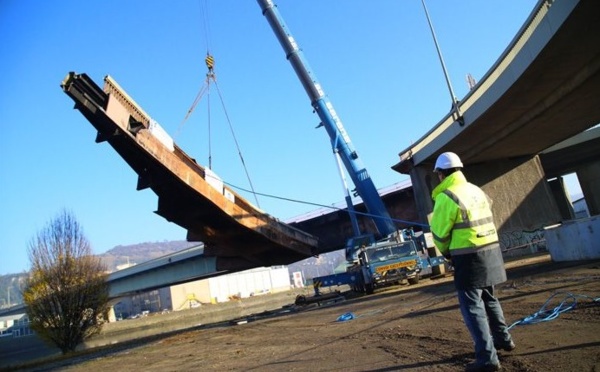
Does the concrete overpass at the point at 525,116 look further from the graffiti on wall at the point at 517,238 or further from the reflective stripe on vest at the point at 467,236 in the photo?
the reflective stripe on vest at the point at 467,236

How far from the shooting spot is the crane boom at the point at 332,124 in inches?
776

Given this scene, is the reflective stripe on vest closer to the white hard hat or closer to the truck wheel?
the white hard hat

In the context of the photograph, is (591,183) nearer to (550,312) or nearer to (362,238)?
(362,238)

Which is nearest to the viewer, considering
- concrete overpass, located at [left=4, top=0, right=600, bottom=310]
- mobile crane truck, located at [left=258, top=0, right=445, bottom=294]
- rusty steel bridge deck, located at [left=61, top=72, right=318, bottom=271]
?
rusty steel bridge deck, located at [left=61, top=72, right=318, bottom=271]

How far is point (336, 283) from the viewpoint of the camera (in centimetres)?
1969

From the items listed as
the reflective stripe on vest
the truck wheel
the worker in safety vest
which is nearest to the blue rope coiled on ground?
the worker in safety vest

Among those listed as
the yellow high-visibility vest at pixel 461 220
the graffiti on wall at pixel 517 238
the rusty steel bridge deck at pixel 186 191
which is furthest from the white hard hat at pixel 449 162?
the graffiti on wall at pixel 517 238

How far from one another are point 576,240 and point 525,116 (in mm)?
7245

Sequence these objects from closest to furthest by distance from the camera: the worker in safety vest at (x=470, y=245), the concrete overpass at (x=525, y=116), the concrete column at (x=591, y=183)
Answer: the worker in safety vest at (x=470, y=245), the concrete overpass at (x=525, y=116), the concrete column at (x=591, y=183)

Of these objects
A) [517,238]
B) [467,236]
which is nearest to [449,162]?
[467,236]

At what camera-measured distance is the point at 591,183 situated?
121 feet

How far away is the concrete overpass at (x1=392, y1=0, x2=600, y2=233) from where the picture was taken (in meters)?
12.2

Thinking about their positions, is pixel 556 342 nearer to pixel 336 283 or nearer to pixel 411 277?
pixel 411 277

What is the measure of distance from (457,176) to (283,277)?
109794mm
